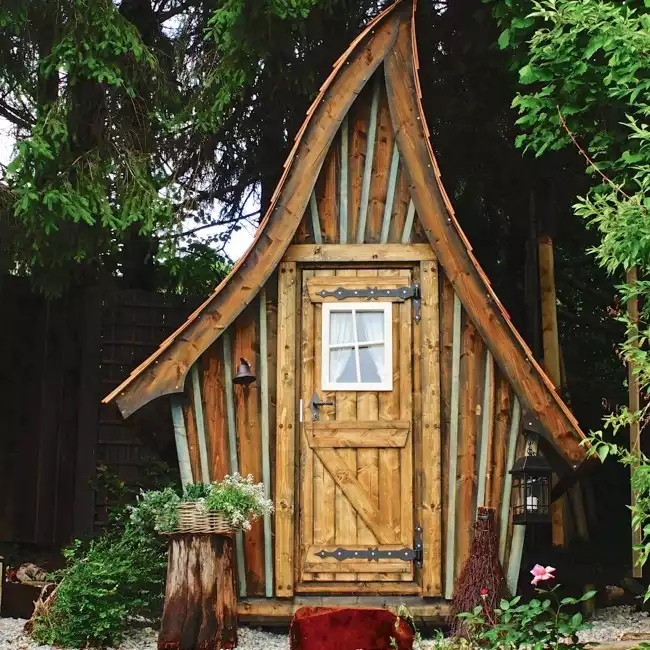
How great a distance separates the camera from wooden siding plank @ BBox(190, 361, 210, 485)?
869 centimetres

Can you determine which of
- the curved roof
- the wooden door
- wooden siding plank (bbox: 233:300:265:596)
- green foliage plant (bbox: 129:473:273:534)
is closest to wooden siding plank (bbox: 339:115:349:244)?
the curved roof

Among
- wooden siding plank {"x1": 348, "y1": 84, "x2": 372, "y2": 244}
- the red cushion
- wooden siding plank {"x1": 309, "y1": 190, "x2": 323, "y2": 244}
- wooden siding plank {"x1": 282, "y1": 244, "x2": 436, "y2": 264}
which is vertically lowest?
the red cushion

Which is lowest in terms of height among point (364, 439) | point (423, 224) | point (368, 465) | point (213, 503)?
point (213, 503)

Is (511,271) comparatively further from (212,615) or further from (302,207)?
(212,615)

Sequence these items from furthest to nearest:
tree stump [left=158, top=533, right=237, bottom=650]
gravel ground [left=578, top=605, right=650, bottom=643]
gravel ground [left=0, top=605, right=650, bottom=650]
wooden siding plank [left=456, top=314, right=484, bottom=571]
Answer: wooden siding plank [left=456, top=314, right=484, bottom=571]
gravel ground [left=578, top=605, right=650, bottom=643]
gravel ground [left=0, top=605, right=650, bottom=650]
tree stump [left=158, top=533, right=237, bottom=650]

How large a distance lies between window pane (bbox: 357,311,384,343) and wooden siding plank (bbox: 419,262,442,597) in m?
0.32

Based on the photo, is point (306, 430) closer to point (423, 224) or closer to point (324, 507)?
point (324, 507)

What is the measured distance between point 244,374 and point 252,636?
1975mm

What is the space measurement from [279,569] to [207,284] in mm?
4314

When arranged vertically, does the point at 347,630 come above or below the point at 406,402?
below

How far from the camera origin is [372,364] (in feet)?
28.8

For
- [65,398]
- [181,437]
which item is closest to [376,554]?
[181,437]

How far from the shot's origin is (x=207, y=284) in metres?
12.1

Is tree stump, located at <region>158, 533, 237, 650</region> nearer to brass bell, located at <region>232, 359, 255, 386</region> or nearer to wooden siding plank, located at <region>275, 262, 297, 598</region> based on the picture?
wooden siding plank, located at <region>275, 262, 297, 598</region>
